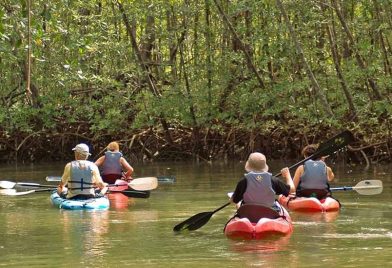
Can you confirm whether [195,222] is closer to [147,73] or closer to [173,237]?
[173,237]

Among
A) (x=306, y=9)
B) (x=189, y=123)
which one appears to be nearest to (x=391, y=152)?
(x=306, y=9)

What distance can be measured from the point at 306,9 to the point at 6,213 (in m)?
10.3

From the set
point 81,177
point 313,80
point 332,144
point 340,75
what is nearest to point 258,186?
point 332,144

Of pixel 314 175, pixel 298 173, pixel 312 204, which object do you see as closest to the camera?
pixel 312 204

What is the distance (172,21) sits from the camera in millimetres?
24156

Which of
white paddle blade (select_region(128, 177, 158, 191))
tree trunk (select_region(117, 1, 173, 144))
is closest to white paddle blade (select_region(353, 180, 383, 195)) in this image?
white paddle blade (select_region(128, 177, 158, 191))

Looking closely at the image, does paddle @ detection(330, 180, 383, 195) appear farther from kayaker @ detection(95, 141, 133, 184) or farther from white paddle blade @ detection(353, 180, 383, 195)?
kayaker @ detection(95, 141, 133, 184)

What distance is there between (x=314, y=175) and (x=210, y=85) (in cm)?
1141

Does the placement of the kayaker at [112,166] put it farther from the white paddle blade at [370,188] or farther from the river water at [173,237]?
the white paddle blade at [370,188]

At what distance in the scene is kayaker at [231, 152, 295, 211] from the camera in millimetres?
9195

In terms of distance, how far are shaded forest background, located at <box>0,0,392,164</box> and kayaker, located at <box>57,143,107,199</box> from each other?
7449 millimetres

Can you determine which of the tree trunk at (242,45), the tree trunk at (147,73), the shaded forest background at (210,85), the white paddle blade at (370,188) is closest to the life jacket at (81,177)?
the white paddle blade at (370,188)

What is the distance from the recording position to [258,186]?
919 centimetres

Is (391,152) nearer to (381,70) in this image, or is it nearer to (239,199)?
(381,70)
